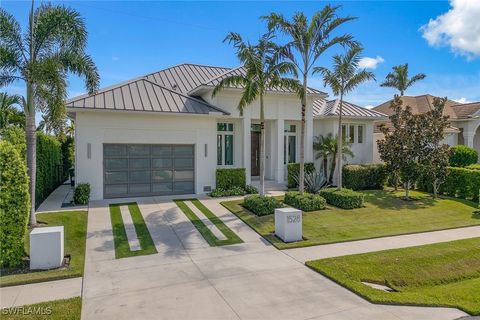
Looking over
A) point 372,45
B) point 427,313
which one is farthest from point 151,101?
point 427,313

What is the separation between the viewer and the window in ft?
56.0

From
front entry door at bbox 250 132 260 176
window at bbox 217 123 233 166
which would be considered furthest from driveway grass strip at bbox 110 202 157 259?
front entry door at bbox 250 132 260 176

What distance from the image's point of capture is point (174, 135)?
1544cm

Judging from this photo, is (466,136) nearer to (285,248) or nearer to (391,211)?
(391,211)

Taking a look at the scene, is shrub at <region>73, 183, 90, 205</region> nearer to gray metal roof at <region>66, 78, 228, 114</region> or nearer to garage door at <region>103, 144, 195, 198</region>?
garage door at <region>103, 144, 195, 198</region>

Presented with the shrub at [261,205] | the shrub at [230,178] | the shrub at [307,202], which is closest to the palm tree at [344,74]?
the shrub at [307,202]

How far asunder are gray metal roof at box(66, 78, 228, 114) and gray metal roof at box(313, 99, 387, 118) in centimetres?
676

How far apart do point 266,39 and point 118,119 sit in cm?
747

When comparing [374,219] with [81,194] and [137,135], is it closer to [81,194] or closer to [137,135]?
[137,135]

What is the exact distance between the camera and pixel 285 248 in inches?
349

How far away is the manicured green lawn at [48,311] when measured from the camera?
5211 mm

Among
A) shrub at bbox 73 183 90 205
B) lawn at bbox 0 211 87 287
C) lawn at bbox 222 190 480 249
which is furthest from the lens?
shrub at bbox 73 183 90 205

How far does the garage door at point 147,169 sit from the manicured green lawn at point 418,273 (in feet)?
31.3

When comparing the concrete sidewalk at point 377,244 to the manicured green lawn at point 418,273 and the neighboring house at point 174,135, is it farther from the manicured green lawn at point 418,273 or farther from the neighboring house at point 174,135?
the neighboring house at point 174,135
